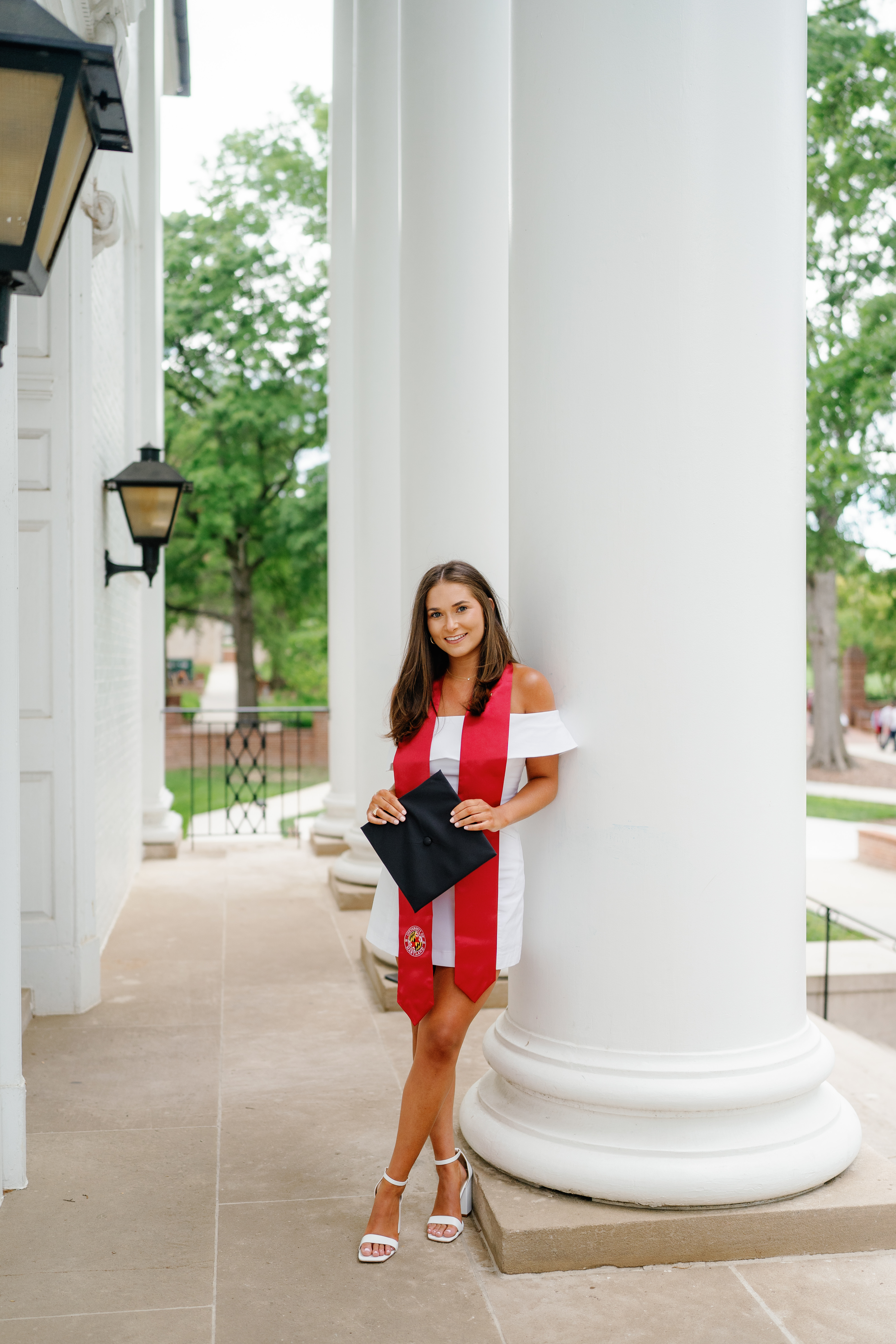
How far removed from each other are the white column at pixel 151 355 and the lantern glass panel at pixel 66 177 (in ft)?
27.5

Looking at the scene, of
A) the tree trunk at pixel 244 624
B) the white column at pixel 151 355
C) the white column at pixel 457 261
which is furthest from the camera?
the tree trunk at pixel 244 624

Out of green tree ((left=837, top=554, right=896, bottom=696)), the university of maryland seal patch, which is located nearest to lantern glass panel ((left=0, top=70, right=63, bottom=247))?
the university of maryland seal patch

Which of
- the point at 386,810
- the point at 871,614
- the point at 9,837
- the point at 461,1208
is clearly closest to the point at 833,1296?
the point at 461,1208

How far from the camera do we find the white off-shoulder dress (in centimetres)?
330

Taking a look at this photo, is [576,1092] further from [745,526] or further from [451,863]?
[745,526]

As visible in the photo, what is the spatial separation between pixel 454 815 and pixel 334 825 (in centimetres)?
786

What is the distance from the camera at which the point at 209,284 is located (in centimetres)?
2328

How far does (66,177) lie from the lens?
2.19 meters

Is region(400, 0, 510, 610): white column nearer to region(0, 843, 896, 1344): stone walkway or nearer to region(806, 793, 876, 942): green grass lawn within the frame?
region(0, 843, 896, 1344): stone walkway

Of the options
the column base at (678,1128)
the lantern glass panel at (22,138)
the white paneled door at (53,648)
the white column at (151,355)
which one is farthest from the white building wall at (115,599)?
the lantern glass panel at (22,138)

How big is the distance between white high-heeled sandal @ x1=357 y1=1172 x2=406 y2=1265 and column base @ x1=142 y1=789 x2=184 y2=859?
7.73 metres

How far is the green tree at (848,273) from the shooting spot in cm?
1514

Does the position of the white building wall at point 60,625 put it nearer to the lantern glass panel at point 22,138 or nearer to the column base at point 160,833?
the lantern glass panel at point 22,138

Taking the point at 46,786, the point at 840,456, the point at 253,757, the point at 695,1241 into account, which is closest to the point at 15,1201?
the point at 695,1241
